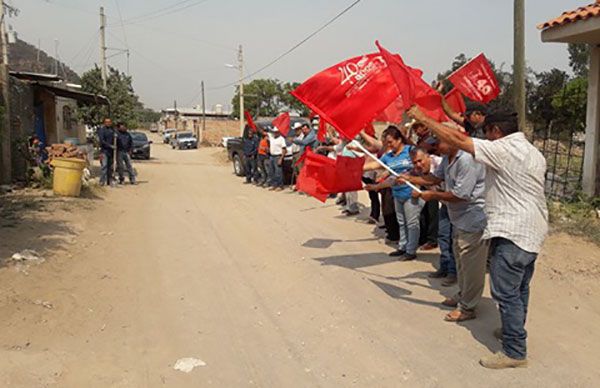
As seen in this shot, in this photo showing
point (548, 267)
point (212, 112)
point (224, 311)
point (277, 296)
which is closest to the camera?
point (224, 311)

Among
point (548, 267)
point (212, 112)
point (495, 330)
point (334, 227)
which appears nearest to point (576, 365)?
point (495, 330)

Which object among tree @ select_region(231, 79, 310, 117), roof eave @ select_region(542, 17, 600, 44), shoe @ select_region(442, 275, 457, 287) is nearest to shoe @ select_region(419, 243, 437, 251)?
shoe @ select_region(442, 275, 457, 287)

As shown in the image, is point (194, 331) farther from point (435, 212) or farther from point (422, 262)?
point (435, 212)

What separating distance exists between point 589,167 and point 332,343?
285 inches

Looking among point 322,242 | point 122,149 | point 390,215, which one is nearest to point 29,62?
point 122,149

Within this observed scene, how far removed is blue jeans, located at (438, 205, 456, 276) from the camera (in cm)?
570

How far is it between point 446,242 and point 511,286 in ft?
6.54

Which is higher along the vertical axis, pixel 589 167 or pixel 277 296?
pixel 589 167

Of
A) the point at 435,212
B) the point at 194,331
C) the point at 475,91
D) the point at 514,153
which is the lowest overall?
the point at 194,331

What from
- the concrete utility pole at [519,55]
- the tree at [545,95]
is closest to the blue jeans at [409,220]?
the concrete utility pole at [519,55]

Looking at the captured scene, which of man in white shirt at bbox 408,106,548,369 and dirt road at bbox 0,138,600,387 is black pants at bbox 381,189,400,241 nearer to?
dirt road at bbox 0,138,600,387

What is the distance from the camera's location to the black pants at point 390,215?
7.37 meters

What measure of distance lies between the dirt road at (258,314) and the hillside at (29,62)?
1565cm

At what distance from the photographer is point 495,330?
4.49 m
